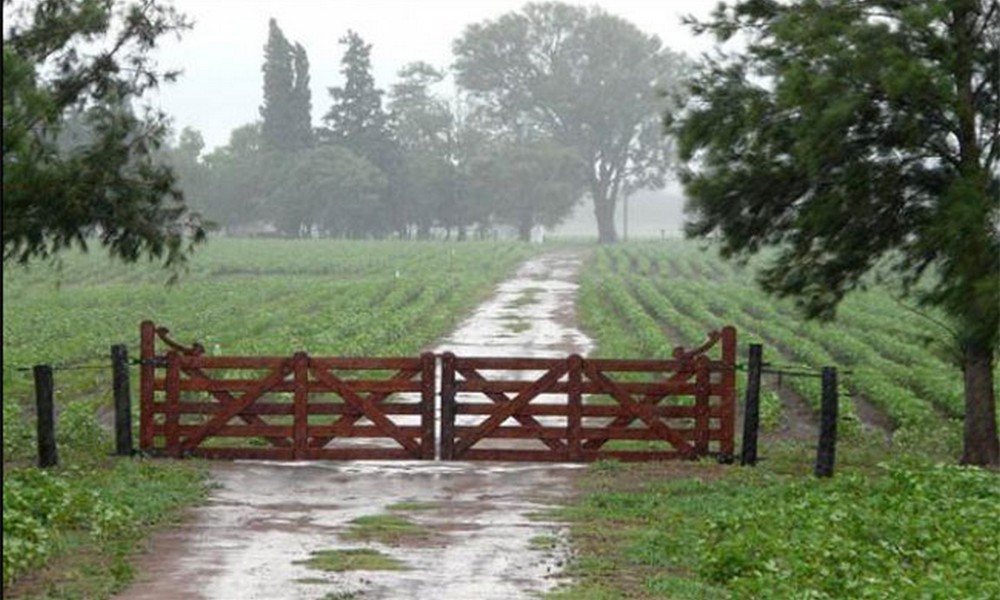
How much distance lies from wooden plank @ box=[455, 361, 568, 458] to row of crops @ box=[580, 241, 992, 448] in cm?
299

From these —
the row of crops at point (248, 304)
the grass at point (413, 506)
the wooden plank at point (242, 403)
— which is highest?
the wooden plank at point (242, 403)

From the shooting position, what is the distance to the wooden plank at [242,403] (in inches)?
831

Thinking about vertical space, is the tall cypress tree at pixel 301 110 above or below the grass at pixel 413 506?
above

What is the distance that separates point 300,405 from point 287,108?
101920 mm

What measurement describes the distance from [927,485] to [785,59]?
6.83m

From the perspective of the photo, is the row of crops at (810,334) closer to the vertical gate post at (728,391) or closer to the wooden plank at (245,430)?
the vertical gate post at (728,391)

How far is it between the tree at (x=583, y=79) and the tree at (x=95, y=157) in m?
109

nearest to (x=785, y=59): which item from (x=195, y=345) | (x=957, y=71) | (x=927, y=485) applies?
(x=957, y=71)

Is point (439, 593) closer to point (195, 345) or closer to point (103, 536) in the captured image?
point (103, 536)

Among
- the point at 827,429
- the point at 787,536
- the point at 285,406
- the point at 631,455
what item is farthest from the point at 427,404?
the point at 787,536

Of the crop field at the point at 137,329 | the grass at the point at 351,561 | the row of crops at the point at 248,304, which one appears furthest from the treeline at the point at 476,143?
the grass at the point at 351,561

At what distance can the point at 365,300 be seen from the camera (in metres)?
58.4

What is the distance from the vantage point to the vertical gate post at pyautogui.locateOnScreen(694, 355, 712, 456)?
21578 millimetres

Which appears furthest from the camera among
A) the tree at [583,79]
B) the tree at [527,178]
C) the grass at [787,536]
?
the tree at [583,79]
